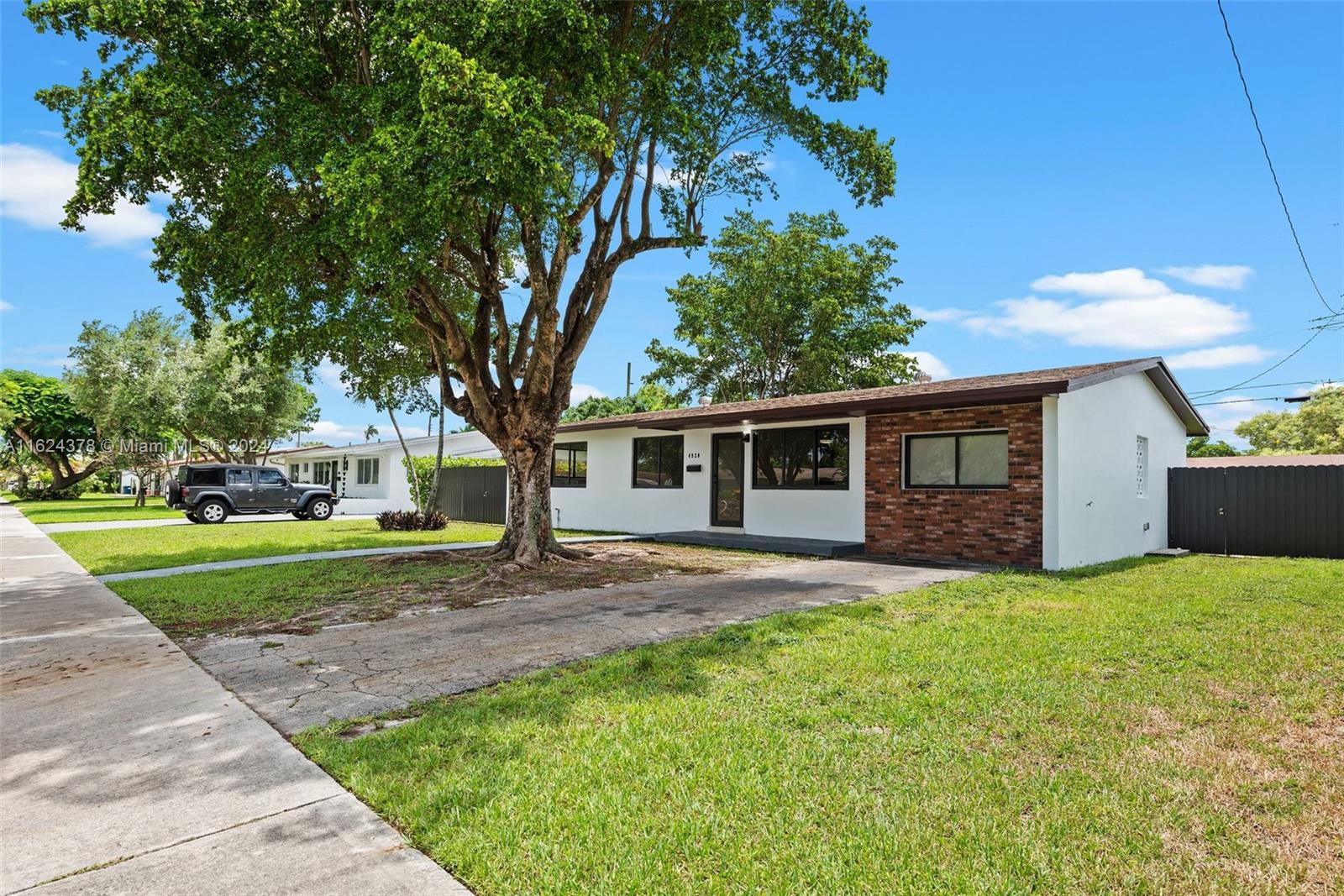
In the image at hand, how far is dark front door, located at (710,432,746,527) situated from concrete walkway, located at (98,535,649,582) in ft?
5.87

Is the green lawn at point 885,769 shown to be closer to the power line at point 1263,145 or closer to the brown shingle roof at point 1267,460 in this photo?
the power line at point 1263,145

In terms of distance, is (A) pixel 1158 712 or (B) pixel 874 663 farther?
(B) pixel 874 663

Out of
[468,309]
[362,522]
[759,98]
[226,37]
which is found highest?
[759,98]

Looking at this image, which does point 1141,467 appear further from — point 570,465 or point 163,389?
point 163,389

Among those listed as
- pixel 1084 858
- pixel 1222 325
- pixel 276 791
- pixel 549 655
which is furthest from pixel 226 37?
pixel 1222 325

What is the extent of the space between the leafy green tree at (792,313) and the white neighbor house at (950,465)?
12104 mm

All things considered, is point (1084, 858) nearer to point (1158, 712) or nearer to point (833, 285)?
point (1158, 712)

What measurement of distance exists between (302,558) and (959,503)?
10.8 metres

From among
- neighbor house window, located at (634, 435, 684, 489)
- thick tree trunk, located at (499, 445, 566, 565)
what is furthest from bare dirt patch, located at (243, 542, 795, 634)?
neighbor house window, located at (634, 435, 684, 489)

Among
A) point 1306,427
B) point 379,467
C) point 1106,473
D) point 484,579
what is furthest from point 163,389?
point 1306,427

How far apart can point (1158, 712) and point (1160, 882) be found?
2003mm

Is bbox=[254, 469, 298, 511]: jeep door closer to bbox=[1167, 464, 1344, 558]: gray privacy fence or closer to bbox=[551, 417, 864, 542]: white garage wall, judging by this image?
bbox=[551, 417, 864, 542]: white garage wall

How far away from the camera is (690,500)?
16.5 m

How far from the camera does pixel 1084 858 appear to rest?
2475 millimetres
